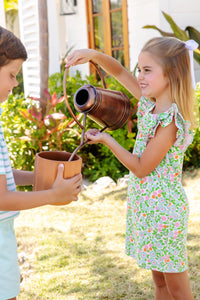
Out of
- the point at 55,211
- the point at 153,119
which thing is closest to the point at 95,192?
the point at 55,211

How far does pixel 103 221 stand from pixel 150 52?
2096 millimetres

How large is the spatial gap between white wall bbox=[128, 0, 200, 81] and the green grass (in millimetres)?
2160

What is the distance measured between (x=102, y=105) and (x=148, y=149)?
0.26 m

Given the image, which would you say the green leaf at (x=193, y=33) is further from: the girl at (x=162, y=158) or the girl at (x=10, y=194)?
the girl at (x=10, y=194)

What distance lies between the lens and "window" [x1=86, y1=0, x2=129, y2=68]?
5.95m

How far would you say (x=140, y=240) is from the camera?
70.7 inches

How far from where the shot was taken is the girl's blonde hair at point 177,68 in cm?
168

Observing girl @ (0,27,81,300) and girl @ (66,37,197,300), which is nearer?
girl @ (0,27,81,300)

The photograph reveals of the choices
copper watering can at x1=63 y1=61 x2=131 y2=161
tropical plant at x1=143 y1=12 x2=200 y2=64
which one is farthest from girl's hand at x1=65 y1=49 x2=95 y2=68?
tropical plant at x1=143 y1=12 x2=200 y2=64

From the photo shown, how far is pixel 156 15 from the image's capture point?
194 inches

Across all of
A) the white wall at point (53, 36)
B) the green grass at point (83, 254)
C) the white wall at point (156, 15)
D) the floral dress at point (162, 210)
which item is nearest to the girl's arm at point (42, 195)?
the floral dress at point (162, 210)

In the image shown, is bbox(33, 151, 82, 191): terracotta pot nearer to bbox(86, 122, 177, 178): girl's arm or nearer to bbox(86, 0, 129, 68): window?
bbox(86, 122, 177, 178): girl's arm

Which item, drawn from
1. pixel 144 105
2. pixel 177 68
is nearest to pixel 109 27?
pixel 144 105

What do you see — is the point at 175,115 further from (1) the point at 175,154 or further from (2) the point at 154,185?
(2) the point at 154,185
